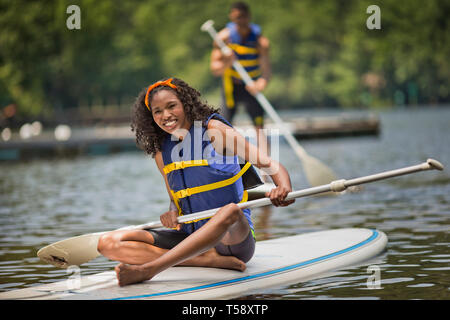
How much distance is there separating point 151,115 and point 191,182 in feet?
1.60

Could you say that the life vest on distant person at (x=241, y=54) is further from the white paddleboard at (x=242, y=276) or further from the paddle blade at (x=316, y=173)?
the white paddleboard at (x=242, y=276)

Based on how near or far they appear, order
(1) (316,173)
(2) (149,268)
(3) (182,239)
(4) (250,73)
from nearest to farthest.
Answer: (2) (149,268), (3) (182,239), (1) (316,173), (4) (250,73)

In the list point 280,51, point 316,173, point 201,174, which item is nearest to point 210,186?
point 201,174

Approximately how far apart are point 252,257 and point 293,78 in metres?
89.4

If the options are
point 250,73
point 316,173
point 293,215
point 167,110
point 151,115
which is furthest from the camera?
point 250,73

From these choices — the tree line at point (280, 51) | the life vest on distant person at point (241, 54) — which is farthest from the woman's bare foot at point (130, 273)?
the tree line at point (280, 51)

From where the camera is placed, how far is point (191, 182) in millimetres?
5289

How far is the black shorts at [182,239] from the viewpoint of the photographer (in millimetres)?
5371

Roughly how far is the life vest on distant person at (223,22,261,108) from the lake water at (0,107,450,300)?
1.67 m

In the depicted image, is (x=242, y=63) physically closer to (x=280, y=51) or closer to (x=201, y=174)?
(x=201, y=174)

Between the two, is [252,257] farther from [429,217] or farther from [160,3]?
[160,3]

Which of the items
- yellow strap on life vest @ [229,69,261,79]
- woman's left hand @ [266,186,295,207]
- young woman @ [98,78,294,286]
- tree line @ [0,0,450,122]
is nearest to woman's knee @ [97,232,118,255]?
young woman @ [98,78,294,286]

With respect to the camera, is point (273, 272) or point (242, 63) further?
point (242, 63)
